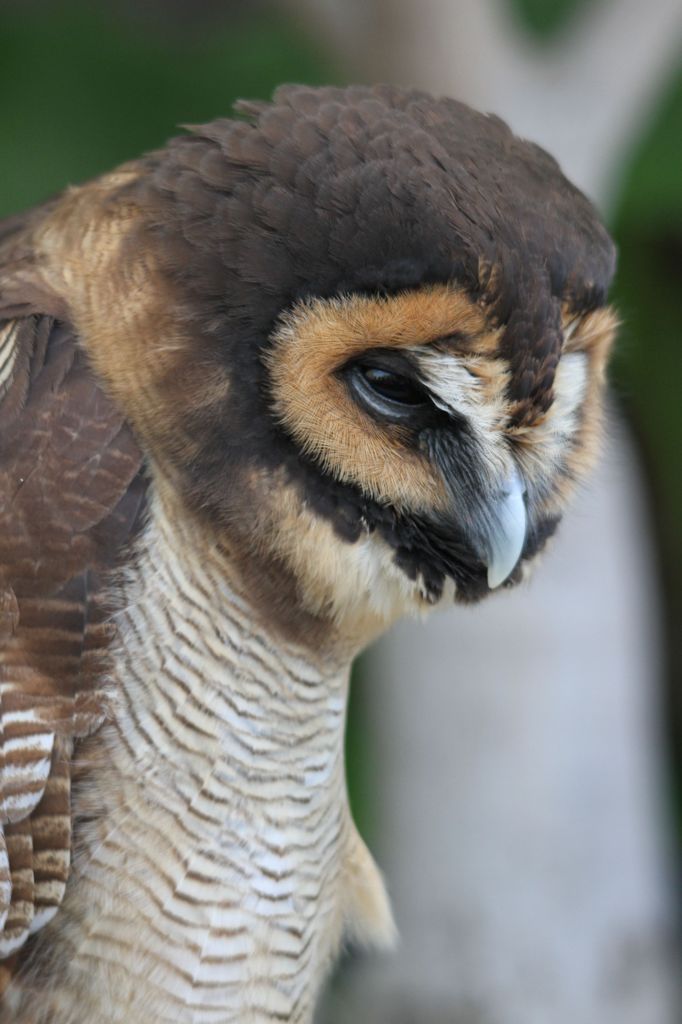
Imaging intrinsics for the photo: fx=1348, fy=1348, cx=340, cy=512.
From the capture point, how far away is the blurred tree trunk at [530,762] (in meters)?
4.37

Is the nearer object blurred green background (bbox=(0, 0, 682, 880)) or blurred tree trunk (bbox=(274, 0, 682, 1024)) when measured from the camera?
blurred tree trunk (bbox=(274, 0, 682, 1024))

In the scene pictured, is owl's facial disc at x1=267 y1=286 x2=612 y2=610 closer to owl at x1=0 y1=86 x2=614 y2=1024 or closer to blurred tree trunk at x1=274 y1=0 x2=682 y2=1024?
owl at x1=0 y1=86 x2=614 y2=1024

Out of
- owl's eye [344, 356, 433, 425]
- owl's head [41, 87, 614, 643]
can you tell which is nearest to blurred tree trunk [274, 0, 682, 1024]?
owl's head [41, 87, 614, 643]

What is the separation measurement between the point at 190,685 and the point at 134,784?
0.17 meters

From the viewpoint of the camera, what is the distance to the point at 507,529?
1990mm

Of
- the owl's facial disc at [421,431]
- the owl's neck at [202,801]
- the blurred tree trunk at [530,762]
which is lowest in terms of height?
the blurred tree trunk at [530,762]

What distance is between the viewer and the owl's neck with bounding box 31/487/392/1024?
1996 mm

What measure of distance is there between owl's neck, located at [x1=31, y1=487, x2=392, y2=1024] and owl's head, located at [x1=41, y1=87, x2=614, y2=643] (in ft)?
0.33

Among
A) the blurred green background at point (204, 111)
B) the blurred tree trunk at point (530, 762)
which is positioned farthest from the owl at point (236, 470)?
the blurred green background at point (204, 111)

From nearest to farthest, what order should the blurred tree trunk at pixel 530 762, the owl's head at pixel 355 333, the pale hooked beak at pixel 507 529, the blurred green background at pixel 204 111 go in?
the owl's head at pixel 355 333 → the pale hooked beak at pixel 507 529 → the blurred tree trunk at pixel 530 762 → the blurred green background at pixel 204 111

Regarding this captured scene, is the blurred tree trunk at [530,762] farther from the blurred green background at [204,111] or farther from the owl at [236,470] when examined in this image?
the owl at [236,470]

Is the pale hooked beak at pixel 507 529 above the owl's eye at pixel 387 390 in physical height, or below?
below

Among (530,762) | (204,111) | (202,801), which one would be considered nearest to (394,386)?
(202,801)

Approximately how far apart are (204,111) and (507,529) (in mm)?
4206
